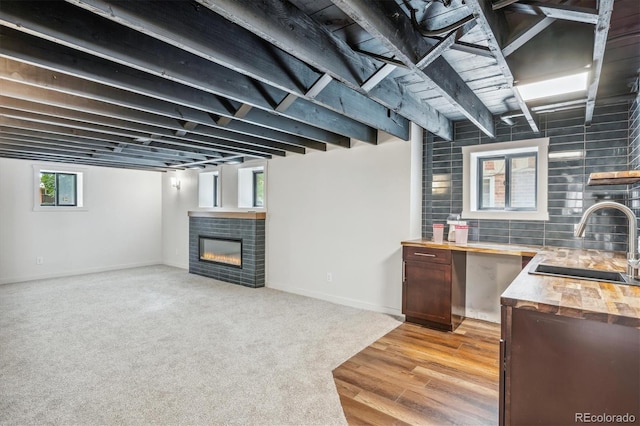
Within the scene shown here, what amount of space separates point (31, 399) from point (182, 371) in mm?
923

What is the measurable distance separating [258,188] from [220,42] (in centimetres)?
431

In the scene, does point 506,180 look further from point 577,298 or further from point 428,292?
point 577,298

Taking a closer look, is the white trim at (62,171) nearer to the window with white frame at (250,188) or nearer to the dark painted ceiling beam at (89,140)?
the dark painted ceiling beam at (89,140)

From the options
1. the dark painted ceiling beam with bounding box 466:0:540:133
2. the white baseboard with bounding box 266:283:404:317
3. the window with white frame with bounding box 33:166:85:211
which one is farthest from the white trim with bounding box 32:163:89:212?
the dark painted ceiling beam with bounding box 466:0:540:133

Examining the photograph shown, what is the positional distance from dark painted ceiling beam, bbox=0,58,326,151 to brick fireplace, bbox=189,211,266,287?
234 centimetres

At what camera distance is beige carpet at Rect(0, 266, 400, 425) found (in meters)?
2.09

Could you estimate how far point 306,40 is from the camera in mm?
1710

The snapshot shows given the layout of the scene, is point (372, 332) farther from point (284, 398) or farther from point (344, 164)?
point (344, 164)

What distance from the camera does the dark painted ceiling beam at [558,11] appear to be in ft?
4.43

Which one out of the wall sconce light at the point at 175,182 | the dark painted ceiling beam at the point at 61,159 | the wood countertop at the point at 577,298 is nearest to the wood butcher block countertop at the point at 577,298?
the wood countertop at the point at 577,298

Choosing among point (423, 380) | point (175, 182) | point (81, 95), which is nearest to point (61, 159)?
point (175, 182)

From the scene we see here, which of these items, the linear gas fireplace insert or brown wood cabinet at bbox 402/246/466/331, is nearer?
brown wood cabinet at bbox 402/246/466/331

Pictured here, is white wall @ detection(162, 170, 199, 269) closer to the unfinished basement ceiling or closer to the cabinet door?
the unfinished basement ceiling

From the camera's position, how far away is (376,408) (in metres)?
2.12
